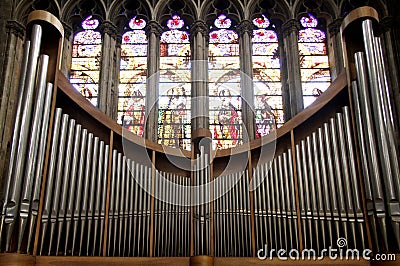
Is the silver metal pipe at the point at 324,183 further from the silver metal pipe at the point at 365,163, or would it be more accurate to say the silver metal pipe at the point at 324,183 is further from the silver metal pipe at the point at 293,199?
the silver metal pipe at the point at 365,163

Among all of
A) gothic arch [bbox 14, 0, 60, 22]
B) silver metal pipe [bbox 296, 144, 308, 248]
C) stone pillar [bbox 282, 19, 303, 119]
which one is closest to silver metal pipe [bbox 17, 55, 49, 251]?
silver metal pipe [bbox 296, 144, 308, 248]

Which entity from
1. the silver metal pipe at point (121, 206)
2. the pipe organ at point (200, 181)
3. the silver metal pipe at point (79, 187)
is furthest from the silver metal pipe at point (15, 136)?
the silver metal pipe at point (121, 206)

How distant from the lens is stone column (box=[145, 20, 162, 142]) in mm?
11883

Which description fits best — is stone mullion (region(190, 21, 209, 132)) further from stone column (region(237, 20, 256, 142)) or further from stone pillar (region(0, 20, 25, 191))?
stone pillar (region(0, 20, 25, 191))

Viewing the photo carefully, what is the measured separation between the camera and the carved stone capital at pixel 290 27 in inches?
511

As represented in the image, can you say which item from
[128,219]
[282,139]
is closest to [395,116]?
[282,139]

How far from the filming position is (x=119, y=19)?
1348cm

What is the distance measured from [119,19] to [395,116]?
6465mm

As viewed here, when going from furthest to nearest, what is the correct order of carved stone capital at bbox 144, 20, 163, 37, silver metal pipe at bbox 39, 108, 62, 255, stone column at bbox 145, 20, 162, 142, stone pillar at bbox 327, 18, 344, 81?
carved stone capital at bbox 144, 20, 163, 37 < stone pillar at bbox 327, 18, 344, 81 < stone column at bbox 145, 20, 162, 142 < silver metal pipe at bbox 39, 108, 62, 255

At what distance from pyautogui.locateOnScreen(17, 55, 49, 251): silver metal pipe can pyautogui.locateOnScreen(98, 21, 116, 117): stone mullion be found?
3.55 meters

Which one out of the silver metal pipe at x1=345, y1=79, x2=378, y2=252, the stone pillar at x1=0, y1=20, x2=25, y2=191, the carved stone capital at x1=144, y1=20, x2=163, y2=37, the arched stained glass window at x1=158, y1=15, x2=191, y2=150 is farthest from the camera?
the carved stone capital at x1=144, y1=20, x2=163, y2=37

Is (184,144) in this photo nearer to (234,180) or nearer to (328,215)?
(234,180)

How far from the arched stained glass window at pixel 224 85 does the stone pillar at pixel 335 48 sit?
2048 millimetres

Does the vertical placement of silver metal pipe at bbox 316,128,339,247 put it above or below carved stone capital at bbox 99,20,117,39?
below
